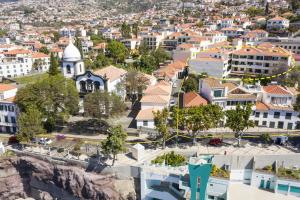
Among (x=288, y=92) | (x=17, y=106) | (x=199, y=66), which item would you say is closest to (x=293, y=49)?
(x=199, y=66)

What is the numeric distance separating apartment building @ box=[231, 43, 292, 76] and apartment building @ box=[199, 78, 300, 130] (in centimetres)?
1930

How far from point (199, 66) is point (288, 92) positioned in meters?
27.2

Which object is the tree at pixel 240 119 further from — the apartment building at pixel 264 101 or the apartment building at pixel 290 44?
the apartment building at pixel 290 44

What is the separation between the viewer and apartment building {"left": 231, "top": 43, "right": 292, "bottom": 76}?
223ft

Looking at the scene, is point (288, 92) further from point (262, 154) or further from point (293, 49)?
point (293, 49)

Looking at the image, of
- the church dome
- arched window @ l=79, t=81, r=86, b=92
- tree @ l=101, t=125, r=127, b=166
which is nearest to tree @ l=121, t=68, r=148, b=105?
arched window @ l=79, t=81, r=86, b=92

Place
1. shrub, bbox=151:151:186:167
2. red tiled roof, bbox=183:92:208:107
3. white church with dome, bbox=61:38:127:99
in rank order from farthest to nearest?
white church with dome, bbox=61:38:127:99
red tiled roof, bbox=183:92:208:107
shrub, bbox=151:151:186:167

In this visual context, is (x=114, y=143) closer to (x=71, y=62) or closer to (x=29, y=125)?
(x=29, y=125)

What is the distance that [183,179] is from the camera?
3616 centimetres

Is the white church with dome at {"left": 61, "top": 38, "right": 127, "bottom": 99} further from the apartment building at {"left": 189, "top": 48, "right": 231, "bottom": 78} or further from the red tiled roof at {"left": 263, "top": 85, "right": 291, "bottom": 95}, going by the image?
the red tiled roof at {"left": 263, "top": 85, "right": 291, "bottom": 95}

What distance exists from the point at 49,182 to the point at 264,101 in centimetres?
3857

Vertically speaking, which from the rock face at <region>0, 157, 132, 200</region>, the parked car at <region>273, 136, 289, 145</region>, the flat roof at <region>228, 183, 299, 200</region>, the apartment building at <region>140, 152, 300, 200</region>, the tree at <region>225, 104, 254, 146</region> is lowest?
the rock face at <region>0, 157, 132, 200</region>

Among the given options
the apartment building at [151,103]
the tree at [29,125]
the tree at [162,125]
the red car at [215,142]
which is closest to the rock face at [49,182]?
the tree at [29,125]

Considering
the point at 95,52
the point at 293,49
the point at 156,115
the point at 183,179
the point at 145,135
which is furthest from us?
the point at 95,52
